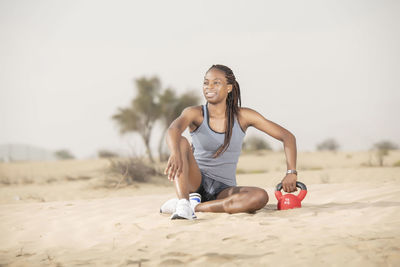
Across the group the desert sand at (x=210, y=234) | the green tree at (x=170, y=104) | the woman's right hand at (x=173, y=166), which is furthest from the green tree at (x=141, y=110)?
the woman's right hand at (x=173, y=166)

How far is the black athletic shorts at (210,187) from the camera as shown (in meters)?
4.71

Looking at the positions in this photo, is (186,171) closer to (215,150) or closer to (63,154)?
(215,150)

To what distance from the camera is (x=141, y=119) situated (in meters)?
23.2

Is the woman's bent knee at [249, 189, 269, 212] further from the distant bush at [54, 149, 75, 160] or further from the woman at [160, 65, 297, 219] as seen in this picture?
the distant bush at [54, 149, 75, 160]

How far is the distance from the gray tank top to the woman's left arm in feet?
0.57

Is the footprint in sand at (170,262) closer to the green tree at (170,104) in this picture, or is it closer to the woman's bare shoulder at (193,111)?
the woman's bare shoulder at (193,111)

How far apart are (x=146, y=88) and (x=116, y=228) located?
788 inches

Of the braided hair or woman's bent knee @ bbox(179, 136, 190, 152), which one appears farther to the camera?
the braided hair

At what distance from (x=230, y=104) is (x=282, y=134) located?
67 centimetres

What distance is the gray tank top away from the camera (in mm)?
4598

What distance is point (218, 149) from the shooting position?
461 centimetres

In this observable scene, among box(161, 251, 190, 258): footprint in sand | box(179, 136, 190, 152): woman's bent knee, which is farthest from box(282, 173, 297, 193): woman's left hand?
box(161, 251, 190, 258): footprint in sand

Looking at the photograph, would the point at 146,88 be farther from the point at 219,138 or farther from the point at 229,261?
the point at 229,261

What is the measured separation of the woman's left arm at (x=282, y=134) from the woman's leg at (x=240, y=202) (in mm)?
304
